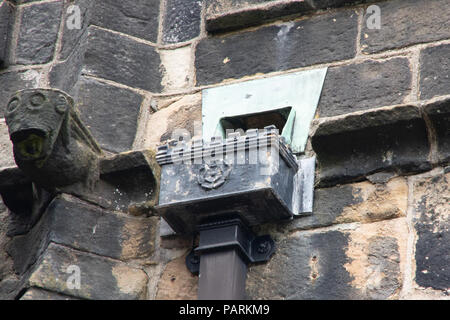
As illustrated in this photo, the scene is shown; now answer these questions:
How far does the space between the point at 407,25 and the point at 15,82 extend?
61.2 inches

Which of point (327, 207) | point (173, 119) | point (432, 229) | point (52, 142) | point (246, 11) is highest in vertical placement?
point (246, 11)

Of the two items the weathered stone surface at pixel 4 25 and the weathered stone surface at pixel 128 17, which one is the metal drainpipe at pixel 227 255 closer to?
the weathered stone surface at pixel 128 17

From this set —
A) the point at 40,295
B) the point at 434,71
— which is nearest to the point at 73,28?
the point at 40,295

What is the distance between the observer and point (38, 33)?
16.5ft

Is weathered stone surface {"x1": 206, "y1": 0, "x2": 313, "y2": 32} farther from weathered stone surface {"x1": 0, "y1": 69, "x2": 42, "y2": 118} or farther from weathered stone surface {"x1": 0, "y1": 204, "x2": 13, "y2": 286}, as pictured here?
weathered stone surface {"x1": 0, "y1": 204, "x2": 13, "y2": 286}

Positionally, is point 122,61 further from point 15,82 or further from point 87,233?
point 87,233

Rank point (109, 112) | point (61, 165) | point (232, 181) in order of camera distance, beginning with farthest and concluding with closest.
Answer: point (109, 112) → point (61, 165) → point (232, 181)

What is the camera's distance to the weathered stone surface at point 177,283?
408 cm

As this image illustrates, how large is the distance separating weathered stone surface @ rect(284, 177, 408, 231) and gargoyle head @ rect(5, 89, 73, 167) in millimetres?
795

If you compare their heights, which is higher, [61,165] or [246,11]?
[246,11]

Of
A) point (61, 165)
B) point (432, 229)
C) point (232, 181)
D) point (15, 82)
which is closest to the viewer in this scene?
point (432, 229)
